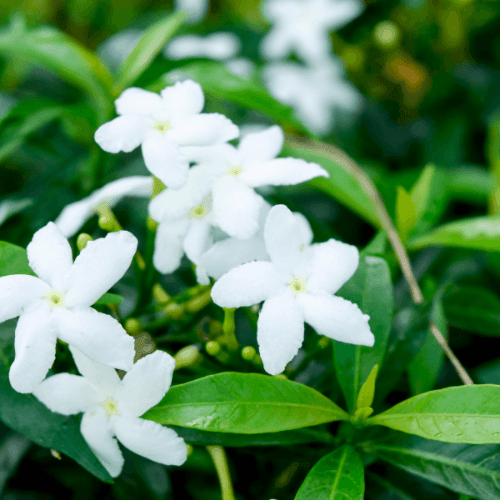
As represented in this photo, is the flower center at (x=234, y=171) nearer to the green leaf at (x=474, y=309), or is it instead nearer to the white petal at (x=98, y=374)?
the white petal at (x=98, y=374)

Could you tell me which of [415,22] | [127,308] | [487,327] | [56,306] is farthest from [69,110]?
[415,22]

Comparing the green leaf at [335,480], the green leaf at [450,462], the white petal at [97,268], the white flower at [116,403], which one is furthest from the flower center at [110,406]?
the green leaf at [450,462]

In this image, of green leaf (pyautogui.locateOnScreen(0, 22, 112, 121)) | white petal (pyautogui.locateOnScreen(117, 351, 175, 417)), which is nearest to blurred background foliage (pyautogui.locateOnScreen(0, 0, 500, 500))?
green leaf (pyautogui.locateOnScreen(0, 22, 112, 121))

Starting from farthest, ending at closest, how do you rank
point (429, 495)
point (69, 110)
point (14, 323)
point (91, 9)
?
point (91, 9) < point (69, 110) < point (429, 495) < point (14, 323)

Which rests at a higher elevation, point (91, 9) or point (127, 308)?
point (91, 9)

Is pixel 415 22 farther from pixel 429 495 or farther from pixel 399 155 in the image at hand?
pixel 429 495

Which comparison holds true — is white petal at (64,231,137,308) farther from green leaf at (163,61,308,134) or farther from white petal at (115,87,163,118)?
green leaf at (163,61,308,134)

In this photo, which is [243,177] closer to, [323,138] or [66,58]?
[66,58]

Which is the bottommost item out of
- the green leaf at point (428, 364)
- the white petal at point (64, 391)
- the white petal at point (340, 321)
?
the green leaf at point (428, 364)
